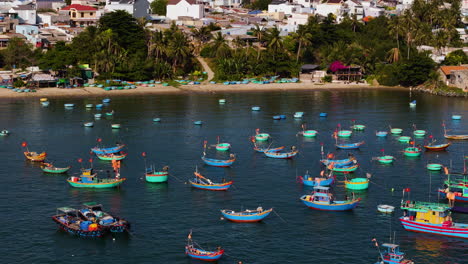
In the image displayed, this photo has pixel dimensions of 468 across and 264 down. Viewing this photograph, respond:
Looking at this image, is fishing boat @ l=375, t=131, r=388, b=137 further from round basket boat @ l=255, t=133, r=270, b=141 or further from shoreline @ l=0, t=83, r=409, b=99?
shoreline @ l=0, t=83, r=409, b=99

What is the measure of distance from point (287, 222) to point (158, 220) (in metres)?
15.2

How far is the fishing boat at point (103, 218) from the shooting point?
255 ft

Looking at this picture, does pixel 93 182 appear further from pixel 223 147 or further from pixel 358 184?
pixel 358 184

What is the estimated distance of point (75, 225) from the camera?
78.7 m

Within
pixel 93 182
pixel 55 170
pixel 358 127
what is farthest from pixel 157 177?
pixel 358 127

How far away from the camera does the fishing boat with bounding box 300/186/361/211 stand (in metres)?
85.8

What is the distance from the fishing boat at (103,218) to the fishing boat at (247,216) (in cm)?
1201

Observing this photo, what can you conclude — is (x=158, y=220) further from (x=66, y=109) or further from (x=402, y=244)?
(x=66, y=109)

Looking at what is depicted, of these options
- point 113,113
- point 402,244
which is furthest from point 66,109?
point 402,244

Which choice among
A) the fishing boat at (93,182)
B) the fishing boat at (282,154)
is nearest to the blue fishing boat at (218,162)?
the fishing boat at (282,154)

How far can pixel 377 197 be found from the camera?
92188 millimetres

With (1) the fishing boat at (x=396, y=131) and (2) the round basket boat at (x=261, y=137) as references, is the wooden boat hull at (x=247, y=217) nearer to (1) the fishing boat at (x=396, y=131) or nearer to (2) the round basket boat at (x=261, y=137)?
(2) the round basket boat at (x=261, y=137)

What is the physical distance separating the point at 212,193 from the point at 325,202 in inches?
625

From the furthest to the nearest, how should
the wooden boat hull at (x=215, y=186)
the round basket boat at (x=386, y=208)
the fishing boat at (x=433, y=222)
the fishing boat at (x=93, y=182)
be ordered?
the fishing boat at (x=93, y=182) → the wooden boat hull at (x=215, y=186) → the round basket boat at (x=386, y=208) → the fishing boat at (x=433, y=222)
